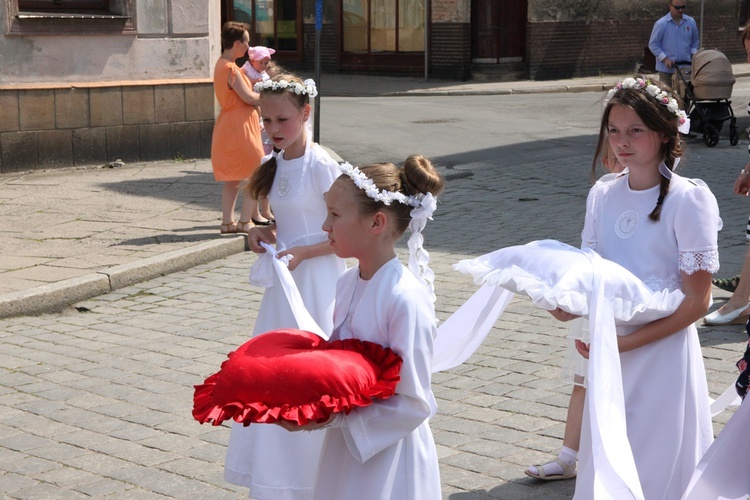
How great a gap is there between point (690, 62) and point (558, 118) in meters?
3.06

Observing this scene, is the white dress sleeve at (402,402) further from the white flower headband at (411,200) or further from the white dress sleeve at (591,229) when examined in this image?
the white dress sleeve at (591,229)

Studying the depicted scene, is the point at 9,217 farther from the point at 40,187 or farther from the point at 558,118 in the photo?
the point at 558,118

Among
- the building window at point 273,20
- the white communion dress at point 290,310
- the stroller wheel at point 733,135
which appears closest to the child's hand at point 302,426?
the white communion dress at point 290,310

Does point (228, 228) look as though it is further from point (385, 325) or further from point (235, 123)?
point (385, 325)

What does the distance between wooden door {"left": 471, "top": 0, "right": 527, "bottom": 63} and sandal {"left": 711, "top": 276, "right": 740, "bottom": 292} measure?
20.5 meters

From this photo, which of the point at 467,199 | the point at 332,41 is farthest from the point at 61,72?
the point at 332,41

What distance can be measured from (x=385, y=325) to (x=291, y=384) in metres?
0.46

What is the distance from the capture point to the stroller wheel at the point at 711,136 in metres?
15.6

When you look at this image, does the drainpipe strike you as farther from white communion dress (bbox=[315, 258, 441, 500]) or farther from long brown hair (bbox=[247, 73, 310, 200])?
white communion dress (bbox=[315, 258, 441, 500])

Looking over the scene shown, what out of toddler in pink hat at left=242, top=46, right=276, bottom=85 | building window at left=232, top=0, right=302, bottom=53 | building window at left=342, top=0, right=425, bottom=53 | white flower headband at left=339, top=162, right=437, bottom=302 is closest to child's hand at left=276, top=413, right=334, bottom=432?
white flower headband at left=339, top=162, right=437, bottom=302

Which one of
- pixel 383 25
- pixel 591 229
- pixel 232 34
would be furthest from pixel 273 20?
pixel 591 229

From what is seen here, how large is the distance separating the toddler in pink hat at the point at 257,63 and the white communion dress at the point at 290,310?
5.66m

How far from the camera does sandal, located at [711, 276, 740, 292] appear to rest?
7.68 metres

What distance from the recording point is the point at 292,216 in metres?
4.72
